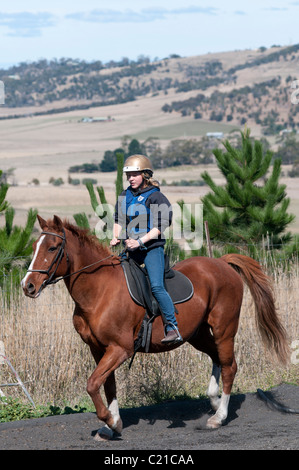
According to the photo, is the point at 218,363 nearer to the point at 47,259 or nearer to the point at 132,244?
the point at 132,244

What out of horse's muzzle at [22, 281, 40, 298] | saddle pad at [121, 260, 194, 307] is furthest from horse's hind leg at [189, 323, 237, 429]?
horse's muzzle at [22, 281, 40, 298]

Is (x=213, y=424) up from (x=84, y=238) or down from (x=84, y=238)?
down

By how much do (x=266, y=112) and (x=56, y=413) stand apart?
386 feet

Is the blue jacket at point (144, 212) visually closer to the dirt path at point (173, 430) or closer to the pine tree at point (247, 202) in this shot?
the dirt path at point (173, 430)

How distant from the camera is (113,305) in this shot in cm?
716

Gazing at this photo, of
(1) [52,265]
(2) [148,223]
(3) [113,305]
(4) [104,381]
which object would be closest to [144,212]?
(2) [148,223]

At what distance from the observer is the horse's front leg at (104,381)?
689 cm

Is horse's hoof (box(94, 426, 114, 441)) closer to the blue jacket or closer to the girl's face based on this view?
the blue jacket

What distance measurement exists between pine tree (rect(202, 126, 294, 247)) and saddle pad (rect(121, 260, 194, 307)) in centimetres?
661

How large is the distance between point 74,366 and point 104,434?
8.75ft

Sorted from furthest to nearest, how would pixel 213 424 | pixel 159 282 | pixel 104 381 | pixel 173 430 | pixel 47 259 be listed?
pixel 213 424 < pixel 173 430 < pixel 159 282 < pixel 104 381 < pixel 47 259

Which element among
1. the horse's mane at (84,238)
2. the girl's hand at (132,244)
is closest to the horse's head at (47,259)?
the horse's mane at (84,238)
